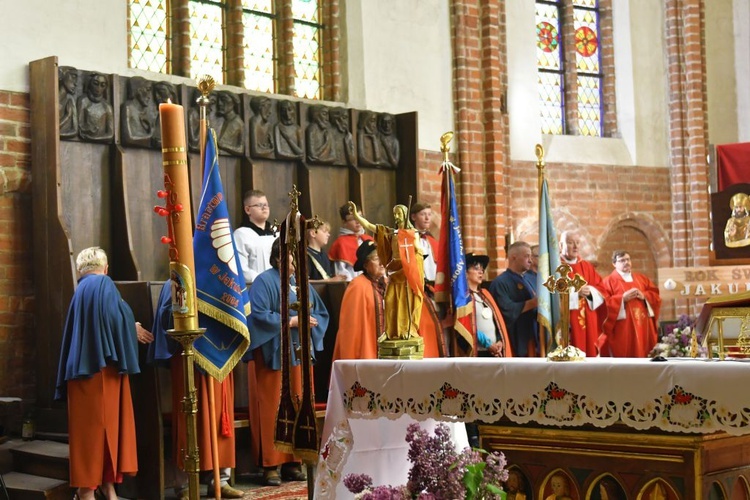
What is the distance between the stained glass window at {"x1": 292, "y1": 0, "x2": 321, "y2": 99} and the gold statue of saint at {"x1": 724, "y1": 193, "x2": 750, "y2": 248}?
4.73 meters

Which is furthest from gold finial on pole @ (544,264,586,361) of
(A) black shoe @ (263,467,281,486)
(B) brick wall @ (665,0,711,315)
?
(B) brick wall @ (665,0,711,315)

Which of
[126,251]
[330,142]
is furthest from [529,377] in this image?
[330,142]

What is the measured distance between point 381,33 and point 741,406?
30.4ft

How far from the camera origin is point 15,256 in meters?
9.81

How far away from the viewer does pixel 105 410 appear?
8094 mm

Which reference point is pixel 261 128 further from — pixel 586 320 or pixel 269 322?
pixel 586 320

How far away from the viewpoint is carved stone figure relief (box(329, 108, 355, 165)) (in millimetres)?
12195

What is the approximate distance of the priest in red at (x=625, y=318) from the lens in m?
13.1

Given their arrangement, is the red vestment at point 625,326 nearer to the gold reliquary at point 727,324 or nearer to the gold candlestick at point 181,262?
the gold reliquary at point 727,324

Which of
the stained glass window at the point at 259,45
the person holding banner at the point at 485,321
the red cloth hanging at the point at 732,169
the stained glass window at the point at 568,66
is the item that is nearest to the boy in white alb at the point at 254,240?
the person holding banner at the point at 485,321

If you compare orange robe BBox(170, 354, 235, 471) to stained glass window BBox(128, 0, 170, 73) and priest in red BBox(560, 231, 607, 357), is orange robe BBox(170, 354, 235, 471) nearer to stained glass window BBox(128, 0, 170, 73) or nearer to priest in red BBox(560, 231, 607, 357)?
stained glass window BBox(128, 0, 170, 73)

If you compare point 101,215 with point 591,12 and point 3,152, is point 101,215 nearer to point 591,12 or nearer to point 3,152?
point 3,152

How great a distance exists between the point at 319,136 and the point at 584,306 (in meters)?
3.36

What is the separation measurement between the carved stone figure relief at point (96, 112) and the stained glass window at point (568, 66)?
7.30 m
